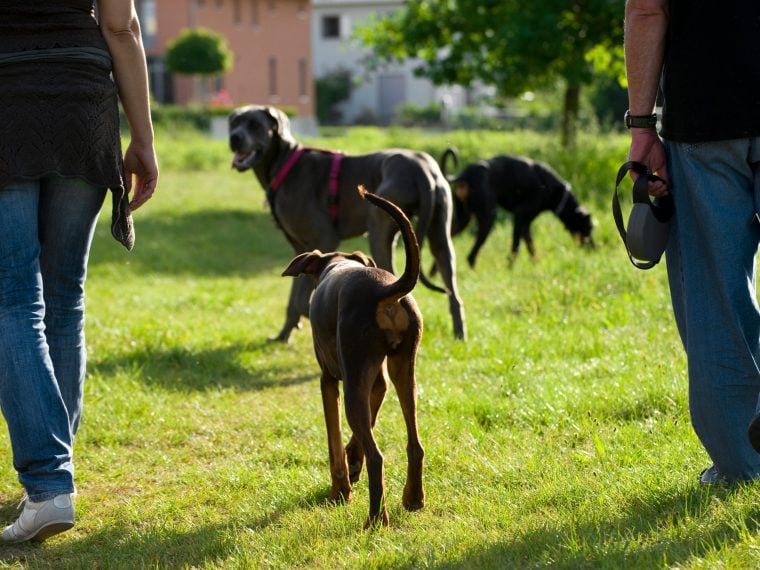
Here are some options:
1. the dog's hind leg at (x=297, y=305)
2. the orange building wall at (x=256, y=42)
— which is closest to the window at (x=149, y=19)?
the orange building wall at (x=256, y=42)

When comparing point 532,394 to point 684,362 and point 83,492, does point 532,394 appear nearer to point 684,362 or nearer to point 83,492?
point 684,362

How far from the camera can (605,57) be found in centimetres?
943

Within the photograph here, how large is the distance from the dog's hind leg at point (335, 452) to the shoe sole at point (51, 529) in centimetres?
93

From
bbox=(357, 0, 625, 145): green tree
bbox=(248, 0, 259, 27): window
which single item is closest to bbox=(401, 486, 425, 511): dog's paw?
bbox=(357, 0, 625, 145): green tree

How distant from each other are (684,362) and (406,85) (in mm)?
55802

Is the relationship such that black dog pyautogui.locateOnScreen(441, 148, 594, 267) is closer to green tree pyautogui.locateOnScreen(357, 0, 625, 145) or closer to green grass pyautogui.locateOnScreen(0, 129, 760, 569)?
green grass pyautogui.locateOnScreen(0, 129, 760, 569)

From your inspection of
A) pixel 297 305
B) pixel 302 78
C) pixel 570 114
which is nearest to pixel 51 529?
pixel 297 305

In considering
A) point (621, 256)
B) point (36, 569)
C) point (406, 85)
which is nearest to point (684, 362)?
point (36, 569)

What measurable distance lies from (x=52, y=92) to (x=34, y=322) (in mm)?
771

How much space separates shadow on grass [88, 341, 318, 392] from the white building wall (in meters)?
51.8

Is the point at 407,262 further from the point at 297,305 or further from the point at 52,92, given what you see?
the point at 297,305

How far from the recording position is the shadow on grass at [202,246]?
Answer: 464 inches

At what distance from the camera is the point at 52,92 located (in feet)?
12.2

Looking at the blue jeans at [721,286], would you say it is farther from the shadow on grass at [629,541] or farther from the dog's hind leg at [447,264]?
the dog's hind leg at [447,264]
